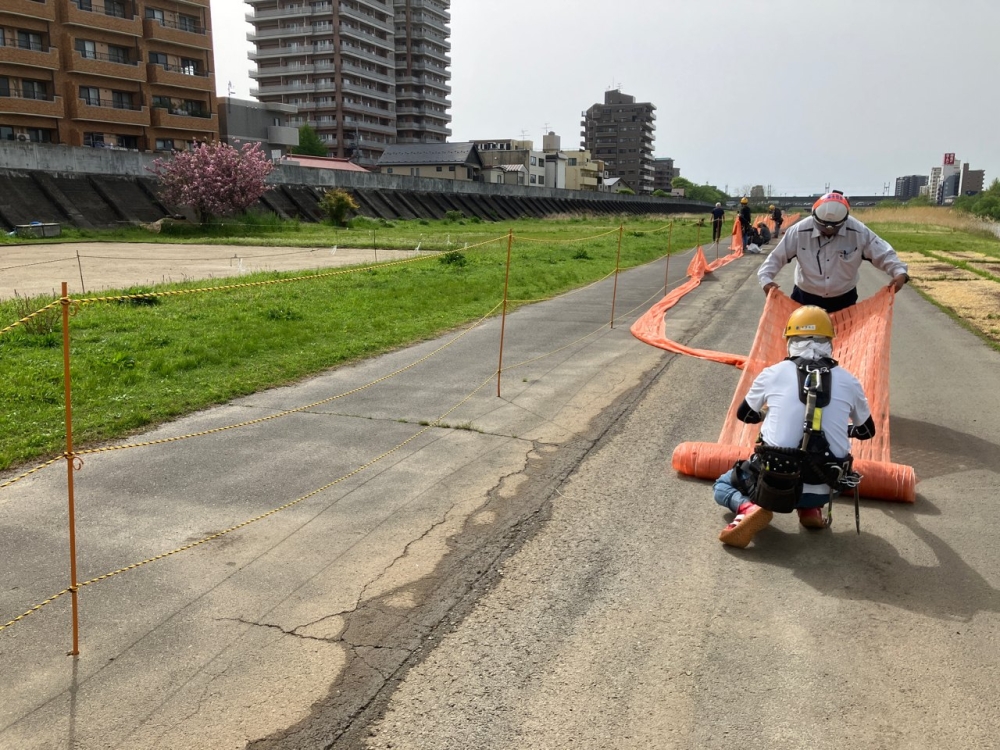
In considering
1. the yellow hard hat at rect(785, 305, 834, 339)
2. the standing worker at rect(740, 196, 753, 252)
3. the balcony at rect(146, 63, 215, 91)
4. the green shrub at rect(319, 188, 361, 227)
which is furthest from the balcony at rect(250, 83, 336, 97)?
the yellow hard hat at rect(785, 305, 834, 339)

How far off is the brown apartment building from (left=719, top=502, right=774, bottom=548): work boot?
164 feet

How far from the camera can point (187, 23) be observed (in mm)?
58719

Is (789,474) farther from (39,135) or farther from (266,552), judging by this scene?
(39,135)

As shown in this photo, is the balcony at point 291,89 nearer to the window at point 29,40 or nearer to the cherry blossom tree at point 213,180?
the window at point 29,40

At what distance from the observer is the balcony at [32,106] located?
46469 mm

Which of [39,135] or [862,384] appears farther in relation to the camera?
[39,135]

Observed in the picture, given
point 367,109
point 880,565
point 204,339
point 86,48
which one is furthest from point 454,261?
point 367,109

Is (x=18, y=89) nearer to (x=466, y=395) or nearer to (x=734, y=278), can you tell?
(x=734, y=278)

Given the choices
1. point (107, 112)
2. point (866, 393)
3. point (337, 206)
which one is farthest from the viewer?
point (107, 112)

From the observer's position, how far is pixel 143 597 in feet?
13.3

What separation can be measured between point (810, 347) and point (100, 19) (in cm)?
5884

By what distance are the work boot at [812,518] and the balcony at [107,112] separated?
56.7 metres

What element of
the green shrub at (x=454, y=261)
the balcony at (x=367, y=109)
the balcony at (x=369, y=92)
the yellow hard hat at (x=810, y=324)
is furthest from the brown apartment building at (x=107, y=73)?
the yellow hard hat at (x=810, y=324)

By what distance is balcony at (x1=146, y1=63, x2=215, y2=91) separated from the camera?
55250mm
